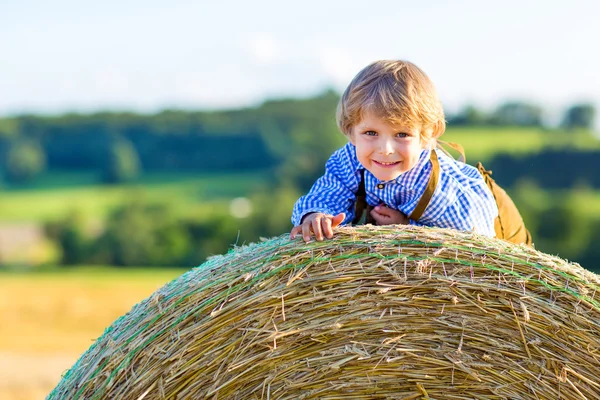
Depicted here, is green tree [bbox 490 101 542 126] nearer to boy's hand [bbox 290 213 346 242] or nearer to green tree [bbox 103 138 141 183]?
green tree [bbox 103 138 141 183]

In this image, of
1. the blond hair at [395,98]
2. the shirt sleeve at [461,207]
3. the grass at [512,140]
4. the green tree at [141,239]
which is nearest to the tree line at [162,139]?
the grass at [512,140]

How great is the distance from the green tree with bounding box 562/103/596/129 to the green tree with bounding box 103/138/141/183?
25.4m

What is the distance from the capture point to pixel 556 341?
3314 mm

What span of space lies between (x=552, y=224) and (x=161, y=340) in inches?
1187

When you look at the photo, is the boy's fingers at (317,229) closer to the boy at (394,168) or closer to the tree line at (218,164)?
the boy at (394,168)

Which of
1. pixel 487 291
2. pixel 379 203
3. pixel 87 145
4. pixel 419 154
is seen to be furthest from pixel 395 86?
pixel 87 145

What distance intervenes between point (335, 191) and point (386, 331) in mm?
978

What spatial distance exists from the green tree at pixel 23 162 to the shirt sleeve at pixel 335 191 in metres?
44.1

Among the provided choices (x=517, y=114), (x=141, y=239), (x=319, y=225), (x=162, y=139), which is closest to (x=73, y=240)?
(x=141, y=239)

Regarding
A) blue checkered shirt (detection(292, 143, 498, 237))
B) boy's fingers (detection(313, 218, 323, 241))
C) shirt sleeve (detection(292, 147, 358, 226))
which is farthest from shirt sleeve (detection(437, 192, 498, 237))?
boy's fingers (detection(313, 218, 323, 241))

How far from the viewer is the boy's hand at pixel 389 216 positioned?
4074 mm

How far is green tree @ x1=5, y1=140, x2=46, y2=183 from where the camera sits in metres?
45.2

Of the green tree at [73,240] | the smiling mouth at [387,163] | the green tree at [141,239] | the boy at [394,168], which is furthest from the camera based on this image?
the green tree at [73,240]

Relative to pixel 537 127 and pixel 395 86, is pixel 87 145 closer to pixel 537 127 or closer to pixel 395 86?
pixel 537 127
